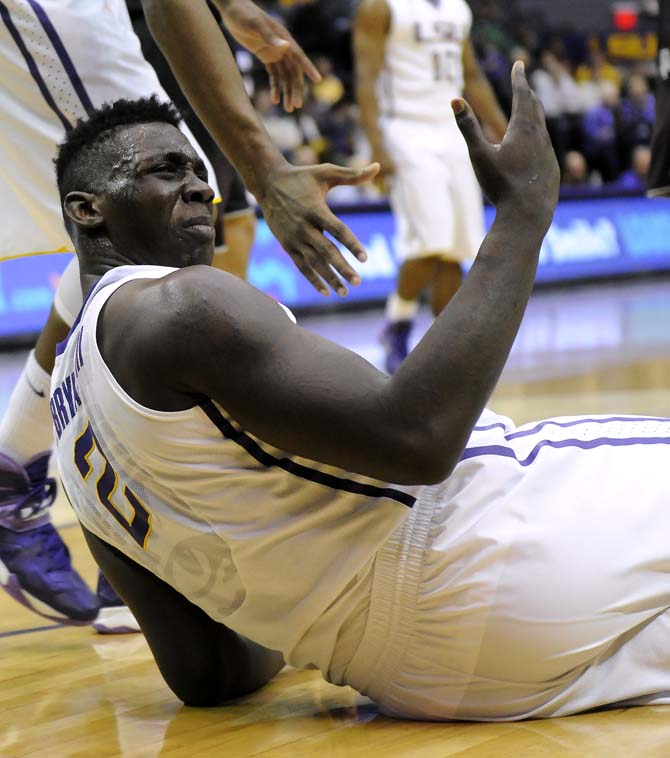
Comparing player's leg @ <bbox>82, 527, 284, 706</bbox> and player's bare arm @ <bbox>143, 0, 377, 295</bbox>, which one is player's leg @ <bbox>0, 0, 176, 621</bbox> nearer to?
player's bare arm @ <bbox>143, 0, 377, 295</bbox>

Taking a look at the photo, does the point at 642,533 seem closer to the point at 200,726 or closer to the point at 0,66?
the point at 200,726

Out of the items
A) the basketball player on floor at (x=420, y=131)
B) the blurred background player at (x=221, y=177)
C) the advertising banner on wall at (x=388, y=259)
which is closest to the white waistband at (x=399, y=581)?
the blurred background player at (x=221, y=177)

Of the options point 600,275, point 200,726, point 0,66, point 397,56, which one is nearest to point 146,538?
point 200,726

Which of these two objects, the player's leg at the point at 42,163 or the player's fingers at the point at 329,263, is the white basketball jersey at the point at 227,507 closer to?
the player's fingers at the point at 329,263

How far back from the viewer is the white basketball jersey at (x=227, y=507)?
1.69 m

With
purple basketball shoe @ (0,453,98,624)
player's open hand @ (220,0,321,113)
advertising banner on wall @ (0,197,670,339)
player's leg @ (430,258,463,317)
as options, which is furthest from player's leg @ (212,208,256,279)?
advertising banner on wall @ (0,197,670,339)

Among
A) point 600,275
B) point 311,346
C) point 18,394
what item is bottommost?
point 600,275

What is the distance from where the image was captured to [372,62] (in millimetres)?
6711

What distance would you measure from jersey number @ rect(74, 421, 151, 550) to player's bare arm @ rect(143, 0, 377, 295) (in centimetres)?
40

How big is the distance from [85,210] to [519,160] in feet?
2.25

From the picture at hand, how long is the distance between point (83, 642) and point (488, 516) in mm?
1143

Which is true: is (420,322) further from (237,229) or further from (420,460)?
(420,460)

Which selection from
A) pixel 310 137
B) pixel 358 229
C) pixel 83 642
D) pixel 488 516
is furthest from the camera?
pixel 310 137

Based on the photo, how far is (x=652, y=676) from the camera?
6.04 feet
